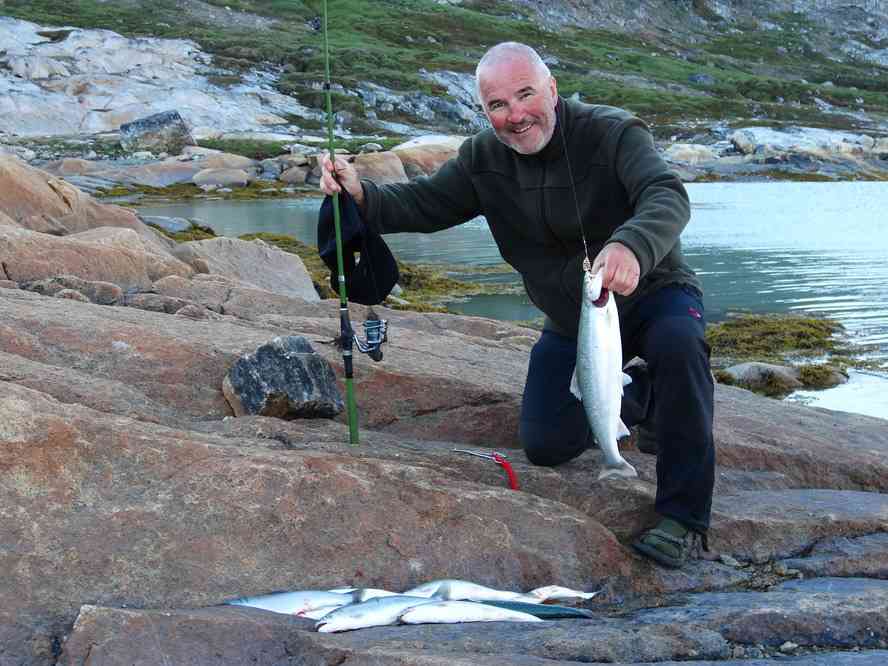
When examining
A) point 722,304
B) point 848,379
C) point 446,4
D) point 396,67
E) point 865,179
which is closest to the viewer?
point 848,379

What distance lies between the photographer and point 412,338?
8562 mm

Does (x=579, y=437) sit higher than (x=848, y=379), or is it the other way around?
(x=579, y=437)

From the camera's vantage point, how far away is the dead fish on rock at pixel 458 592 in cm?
464

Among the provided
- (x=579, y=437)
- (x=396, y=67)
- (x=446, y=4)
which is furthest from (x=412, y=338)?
(x=446, y=4)

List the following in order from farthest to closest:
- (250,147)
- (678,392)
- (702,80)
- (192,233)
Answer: (702,80), (250,147), (192,233), (678,392)

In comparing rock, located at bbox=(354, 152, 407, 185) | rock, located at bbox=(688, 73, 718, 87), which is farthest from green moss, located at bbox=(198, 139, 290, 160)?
rock, located at bbox=(688, 73, 718, 87)

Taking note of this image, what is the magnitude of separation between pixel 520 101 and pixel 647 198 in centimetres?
93

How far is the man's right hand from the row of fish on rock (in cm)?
249

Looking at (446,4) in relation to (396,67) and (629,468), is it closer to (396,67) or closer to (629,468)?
(396,67)

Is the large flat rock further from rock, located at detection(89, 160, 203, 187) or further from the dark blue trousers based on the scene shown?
rock, located at detection(89, 160, 203, 187)

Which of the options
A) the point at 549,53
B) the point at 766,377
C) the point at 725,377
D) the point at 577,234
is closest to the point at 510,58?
the point at 577,234

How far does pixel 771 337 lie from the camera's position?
16.8 metres

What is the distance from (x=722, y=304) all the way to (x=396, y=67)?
99194 mm

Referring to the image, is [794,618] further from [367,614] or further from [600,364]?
[367,614]
